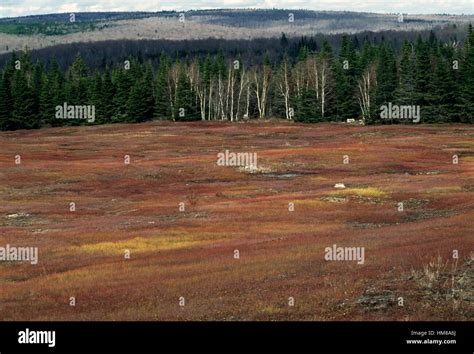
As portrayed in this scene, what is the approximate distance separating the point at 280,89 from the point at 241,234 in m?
92.6

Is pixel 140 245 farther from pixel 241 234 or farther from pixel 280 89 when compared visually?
pixel 280 89

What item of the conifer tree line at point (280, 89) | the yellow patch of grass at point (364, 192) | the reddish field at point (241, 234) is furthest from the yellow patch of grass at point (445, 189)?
the conifer tree line at point (280, 89)

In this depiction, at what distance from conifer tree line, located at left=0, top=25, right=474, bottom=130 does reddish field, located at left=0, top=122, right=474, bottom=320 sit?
96.2ft

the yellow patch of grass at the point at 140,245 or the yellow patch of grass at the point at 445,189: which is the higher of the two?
the yellow patch of grass at the point at 140,245

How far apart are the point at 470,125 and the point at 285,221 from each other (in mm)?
69540

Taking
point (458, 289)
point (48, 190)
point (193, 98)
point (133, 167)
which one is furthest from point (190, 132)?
point (458, 289)

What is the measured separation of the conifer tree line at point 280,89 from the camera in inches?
4023

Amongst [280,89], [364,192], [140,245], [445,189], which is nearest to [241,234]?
[140,245]

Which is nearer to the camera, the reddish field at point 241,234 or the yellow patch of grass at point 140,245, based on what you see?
the reddish field at point 241,234

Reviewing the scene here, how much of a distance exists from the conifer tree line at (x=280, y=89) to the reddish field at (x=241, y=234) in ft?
96.2

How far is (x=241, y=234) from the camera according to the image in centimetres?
3075

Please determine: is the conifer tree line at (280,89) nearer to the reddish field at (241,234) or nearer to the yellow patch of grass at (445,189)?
the reddish field at (241,234)

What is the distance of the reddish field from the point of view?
18.6 m

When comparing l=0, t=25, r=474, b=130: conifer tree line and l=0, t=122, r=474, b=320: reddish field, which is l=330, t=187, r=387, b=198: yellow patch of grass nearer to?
l=0, t=122, r=474, b=320: reddish field
